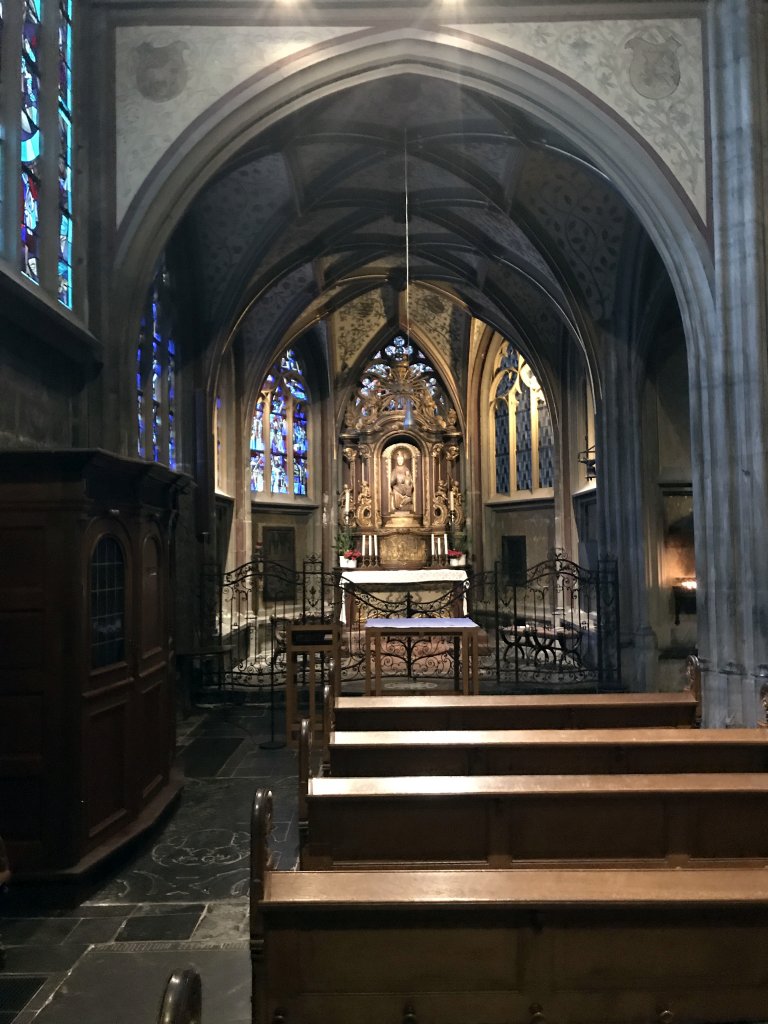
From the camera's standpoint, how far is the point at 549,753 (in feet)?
15.3

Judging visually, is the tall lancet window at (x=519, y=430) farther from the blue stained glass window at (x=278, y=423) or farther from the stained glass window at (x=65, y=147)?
the stained glass window at (x=65, y=147)

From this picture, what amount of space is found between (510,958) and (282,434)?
16.6 metres

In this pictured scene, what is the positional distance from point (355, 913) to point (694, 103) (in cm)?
846

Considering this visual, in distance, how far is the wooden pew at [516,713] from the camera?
18.4 ft

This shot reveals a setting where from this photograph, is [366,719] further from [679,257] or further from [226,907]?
[679,257]

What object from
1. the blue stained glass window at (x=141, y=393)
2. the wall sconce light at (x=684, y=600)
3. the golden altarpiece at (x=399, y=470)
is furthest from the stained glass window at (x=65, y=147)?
the golden altarpiece at (x=399, y=470)

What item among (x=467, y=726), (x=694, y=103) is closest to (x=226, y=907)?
(x=467, y=726)

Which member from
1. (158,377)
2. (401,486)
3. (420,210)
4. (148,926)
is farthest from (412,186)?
(148,926)

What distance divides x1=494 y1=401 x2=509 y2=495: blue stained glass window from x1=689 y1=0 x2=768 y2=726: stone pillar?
11.3 metres

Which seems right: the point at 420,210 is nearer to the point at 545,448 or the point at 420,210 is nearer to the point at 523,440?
the point at 545,448

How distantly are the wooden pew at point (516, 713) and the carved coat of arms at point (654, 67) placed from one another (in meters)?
6.26

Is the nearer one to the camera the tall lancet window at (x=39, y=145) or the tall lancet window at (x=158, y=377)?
the tall lancet window at (x=39, y=145)

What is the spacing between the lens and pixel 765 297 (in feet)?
24.0

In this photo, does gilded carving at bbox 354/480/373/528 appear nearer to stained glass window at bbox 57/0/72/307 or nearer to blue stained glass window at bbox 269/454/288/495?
blue stained glass window at bbox 269/454/288/495
